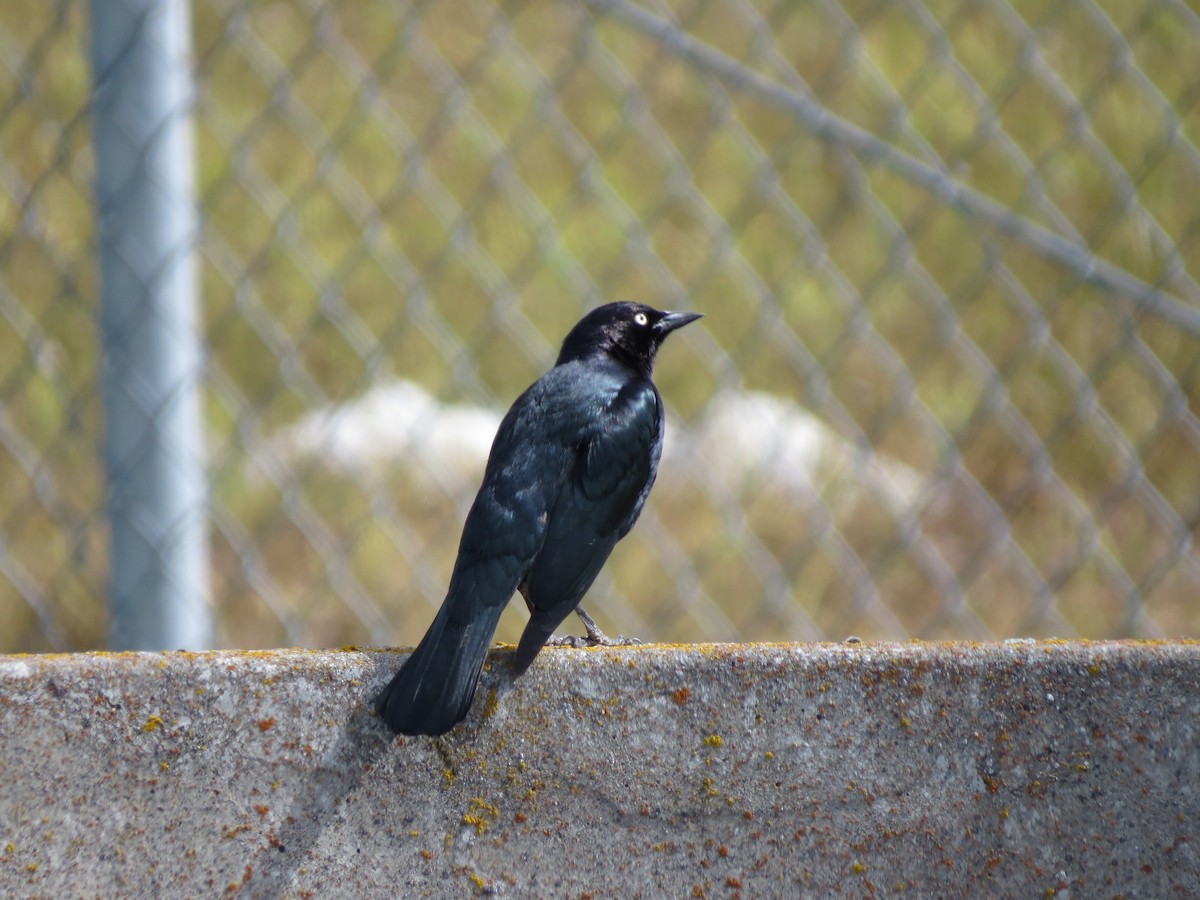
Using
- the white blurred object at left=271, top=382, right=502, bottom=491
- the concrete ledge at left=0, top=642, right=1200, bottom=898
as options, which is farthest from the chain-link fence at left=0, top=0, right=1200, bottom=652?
the concrete ledge at left=0, top=642, right=1200, bottom=898

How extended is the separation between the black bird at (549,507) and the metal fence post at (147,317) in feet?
1.95

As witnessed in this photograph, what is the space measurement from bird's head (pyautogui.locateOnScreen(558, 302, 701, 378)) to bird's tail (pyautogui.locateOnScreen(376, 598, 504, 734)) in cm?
108

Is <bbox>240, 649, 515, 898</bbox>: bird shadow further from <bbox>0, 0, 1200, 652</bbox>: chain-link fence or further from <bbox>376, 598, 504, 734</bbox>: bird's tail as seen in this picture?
<bbox>0, 0, 1200, 652</bbox>: chain-link fence

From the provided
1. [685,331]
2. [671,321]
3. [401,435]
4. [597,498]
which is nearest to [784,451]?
[685,331]

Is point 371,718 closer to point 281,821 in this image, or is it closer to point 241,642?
point 281,821

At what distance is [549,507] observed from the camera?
218 centimetres

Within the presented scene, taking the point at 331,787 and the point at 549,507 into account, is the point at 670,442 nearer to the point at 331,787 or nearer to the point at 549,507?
the point at 549,507

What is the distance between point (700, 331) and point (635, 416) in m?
1.19

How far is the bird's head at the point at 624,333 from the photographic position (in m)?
2.76

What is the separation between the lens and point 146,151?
2.37 m

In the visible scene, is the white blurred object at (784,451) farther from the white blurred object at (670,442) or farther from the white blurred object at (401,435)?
the white blurred object at (401,435)

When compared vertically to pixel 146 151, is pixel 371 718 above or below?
below

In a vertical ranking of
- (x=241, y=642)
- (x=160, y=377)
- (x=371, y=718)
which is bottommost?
(x=241, y=642)

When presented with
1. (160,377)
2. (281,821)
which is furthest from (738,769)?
(160,377)
